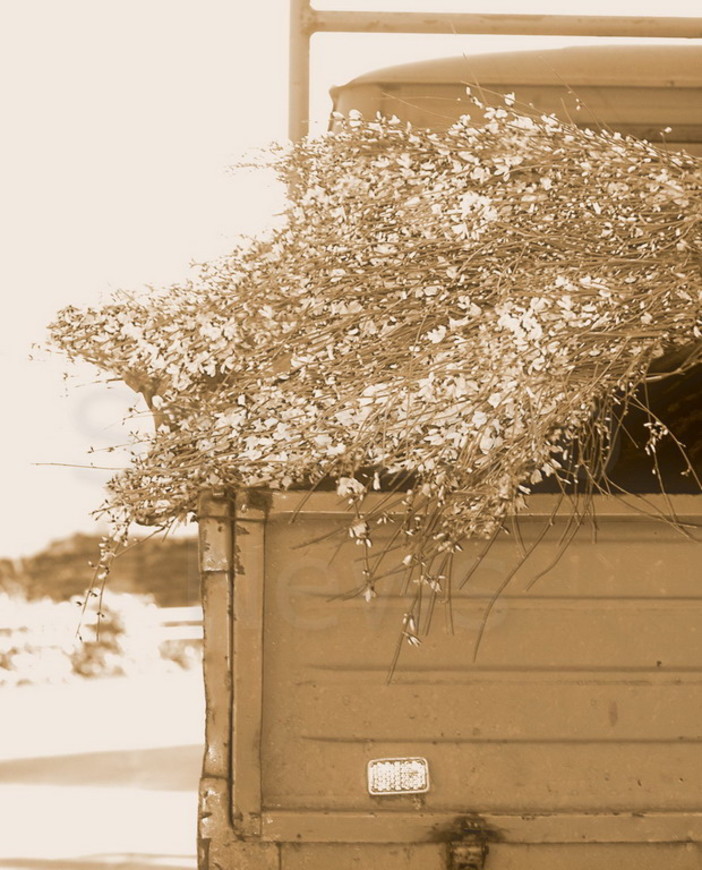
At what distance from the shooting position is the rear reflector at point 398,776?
2.49m

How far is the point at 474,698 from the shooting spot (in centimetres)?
254

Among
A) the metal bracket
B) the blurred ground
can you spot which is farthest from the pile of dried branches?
the blurred ground

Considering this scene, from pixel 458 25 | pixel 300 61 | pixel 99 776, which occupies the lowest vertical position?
pixel 99 776

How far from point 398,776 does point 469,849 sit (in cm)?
22

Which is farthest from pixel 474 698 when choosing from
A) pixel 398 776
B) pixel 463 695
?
pixel 398 776

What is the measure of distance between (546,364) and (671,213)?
0.54 meters

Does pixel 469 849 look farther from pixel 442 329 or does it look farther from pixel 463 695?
pixel 442 329

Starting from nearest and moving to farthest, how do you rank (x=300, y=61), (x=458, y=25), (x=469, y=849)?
1. (x=469, y=849)
2. (x=300, y=61)
3. (x=458, y=25)

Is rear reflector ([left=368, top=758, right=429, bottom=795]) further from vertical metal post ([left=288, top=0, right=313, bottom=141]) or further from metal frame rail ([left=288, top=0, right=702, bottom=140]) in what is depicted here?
metal frame rail ([left=288, top=0, right=702, bottom=140])

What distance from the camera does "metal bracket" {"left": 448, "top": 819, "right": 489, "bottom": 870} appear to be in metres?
2.44

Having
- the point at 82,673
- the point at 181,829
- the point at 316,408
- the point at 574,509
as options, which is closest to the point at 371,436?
the point at 316,408

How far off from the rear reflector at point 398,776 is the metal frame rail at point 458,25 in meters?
2.69

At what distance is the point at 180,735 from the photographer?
335 inches

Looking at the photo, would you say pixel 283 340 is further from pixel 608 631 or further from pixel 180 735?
pixel 180 735
